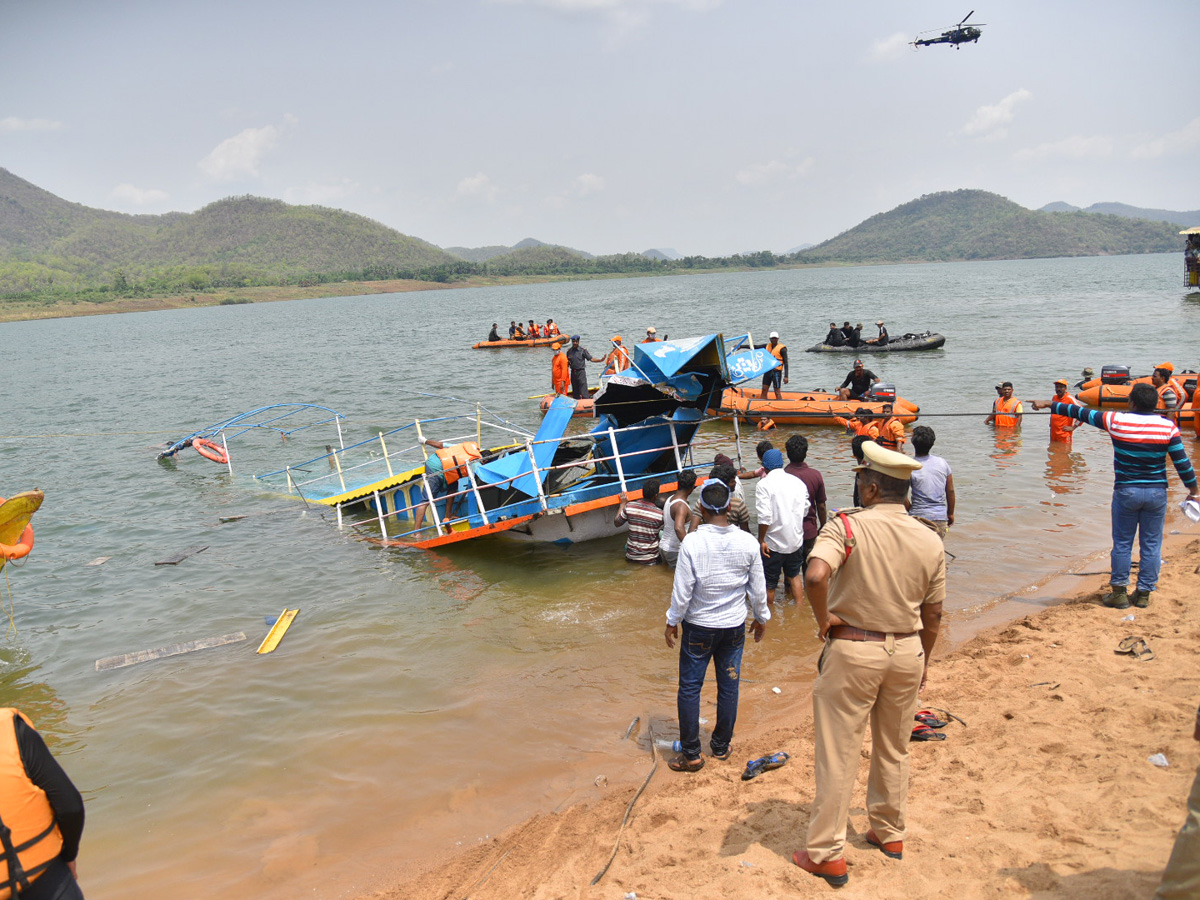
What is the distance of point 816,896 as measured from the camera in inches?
140

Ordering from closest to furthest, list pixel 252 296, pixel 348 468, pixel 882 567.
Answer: pixel 882 567, pixel 348 468, pixel 252 296

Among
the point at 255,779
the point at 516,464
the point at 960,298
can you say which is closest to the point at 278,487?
the point at 516,464

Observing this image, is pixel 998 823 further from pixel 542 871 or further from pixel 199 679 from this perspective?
pixel 199 679

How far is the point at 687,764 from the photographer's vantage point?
5293 mm

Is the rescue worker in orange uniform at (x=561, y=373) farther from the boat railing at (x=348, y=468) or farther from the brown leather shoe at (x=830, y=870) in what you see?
the brown leather shoe at (x=830, y=870)

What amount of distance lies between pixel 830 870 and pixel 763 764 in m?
1.42

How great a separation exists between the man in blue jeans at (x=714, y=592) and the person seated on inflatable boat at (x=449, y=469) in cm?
640

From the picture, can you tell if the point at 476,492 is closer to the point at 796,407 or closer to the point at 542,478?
the point at 542,478

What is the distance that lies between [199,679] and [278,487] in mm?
9079

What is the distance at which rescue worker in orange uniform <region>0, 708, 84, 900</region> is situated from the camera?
2746mm

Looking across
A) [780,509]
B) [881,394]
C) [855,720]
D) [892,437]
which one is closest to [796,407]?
[881,394]

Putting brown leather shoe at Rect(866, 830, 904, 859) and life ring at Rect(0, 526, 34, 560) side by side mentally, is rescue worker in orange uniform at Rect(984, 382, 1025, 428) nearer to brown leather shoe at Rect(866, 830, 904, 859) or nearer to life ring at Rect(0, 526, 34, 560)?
brown leather shoe at Rect(866, 830, 904, 859)

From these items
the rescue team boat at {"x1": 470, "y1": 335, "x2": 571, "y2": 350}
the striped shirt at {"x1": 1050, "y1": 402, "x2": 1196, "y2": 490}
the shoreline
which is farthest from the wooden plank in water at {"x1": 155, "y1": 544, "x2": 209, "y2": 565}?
the shoreline

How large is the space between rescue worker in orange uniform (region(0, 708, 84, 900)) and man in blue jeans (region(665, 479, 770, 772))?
3093mm
